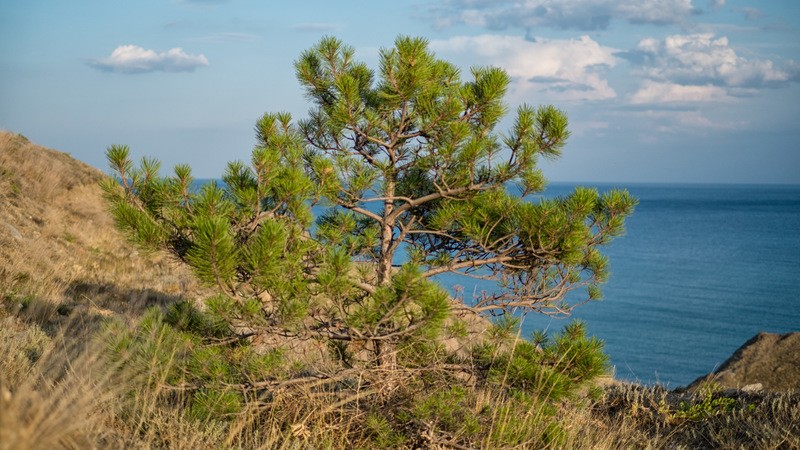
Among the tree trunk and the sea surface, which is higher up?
the tree trunk

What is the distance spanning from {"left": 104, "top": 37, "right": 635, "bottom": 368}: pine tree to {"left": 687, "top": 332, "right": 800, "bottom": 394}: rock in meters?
5.01

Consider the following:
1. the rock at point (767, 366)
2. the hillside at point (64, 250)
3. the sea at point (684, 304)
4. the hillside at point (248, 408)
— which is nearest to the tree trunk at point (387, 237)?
the hillside at point (248, 408)

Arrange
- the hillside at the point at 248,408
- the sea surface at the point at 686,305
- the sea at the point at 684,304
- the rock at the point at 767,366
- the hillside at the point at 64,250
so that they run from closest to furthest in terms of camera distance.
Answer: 1. the hillside at the point at 248,408
2. the rock at the point at 767,366
3. the hillside at the point at 64,250
4. the sea at the point at 684,304
5. the sea surface at the point at 686,305

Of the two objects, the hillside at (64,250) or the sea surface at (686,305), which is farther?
the sea surface at (686,305)

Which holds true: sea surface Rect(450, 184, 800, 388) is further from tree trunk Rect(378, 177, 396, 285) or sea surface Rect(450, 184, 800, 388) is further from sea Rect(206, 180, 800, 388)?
tree trunk Rect(378, 177, 396, 285)

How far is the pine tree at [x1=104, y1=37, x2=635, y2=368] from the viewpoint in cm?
476

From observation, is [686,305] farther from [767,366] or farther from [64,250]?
[64,250]

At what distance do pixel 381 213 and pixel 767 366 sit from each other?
6.68 metres

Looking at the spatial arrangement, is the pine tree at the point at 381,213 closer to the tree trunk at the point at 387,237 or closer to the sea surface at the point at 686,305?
the tree trunk at the point at 387,237

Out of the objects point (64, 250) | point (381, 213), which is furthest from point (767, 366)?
point (64, 250)

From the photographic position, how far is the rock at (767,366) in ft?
32.6

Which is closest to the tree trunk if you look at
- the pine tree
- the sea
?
the pine tree

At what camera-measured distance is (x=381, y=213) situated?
6559mm

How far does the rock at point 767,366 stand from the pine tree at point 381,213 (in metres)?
5.01
